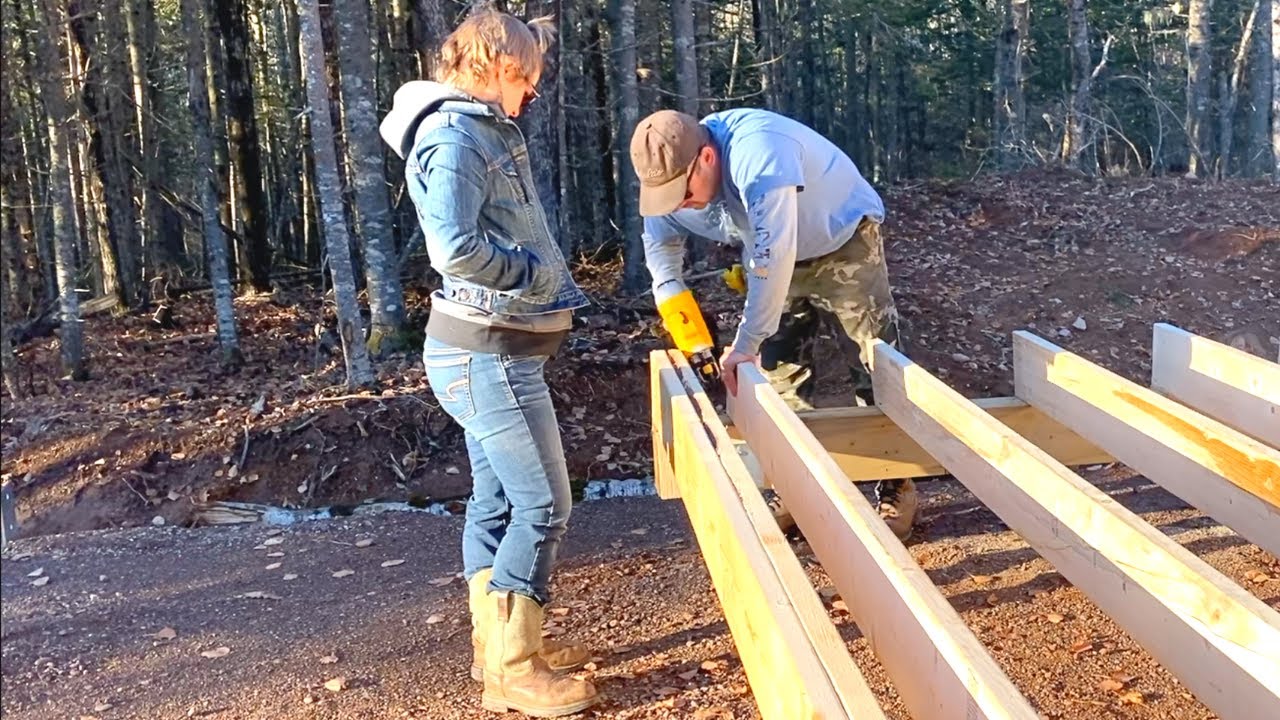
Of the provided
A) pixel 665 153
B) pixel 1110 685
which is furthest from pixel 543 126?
pixel 1110 685

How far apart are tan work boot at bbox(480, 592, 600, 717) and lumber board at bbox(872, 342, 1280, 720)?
145 cm

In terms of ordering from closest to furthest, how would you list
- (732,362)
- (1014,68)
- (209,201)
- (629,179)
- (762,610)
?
(762,610)
(732,362)
(629,179)
(209,201)
(1014,68)

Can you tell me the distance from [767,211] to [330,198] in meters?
5.24

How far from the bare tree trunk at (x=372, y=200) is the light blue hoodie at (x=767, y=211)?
16.1 feet

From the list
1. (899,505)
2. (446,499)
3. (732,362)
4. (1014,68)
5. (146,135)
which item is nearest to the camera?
(732,362)

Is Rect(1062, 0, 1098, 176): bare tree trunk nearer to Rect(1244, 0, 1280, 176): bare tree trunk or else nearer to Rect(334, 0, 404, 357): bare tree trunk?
Rect(1244, 0, 1280, 176): bare tree trunk

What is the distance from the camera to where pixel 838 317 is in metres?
4.69

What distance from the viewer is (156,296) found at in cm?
1462

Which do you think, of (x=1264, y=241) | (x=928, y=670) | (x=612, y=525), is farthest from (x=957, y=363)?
(x=928, y=670)

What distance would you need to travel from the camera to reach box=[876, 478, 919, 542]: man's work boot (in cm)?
492

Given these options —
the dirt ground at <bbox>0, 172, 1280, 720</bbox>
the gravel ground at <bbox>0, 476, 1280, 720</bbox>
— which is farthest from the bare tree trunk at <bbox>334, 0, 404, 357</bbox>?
the gravel ground at <bbox>0, 476, 1280, 720</bbox>

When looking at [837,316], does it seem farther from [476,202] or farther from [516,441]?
[476,202]

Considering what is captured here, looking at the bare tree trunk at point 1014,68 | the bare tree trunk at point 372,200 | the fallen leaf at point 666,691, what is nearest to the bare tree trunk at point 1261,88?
the bare tree trunk at point 1014,68

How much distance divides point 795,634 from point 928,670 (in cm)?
26
